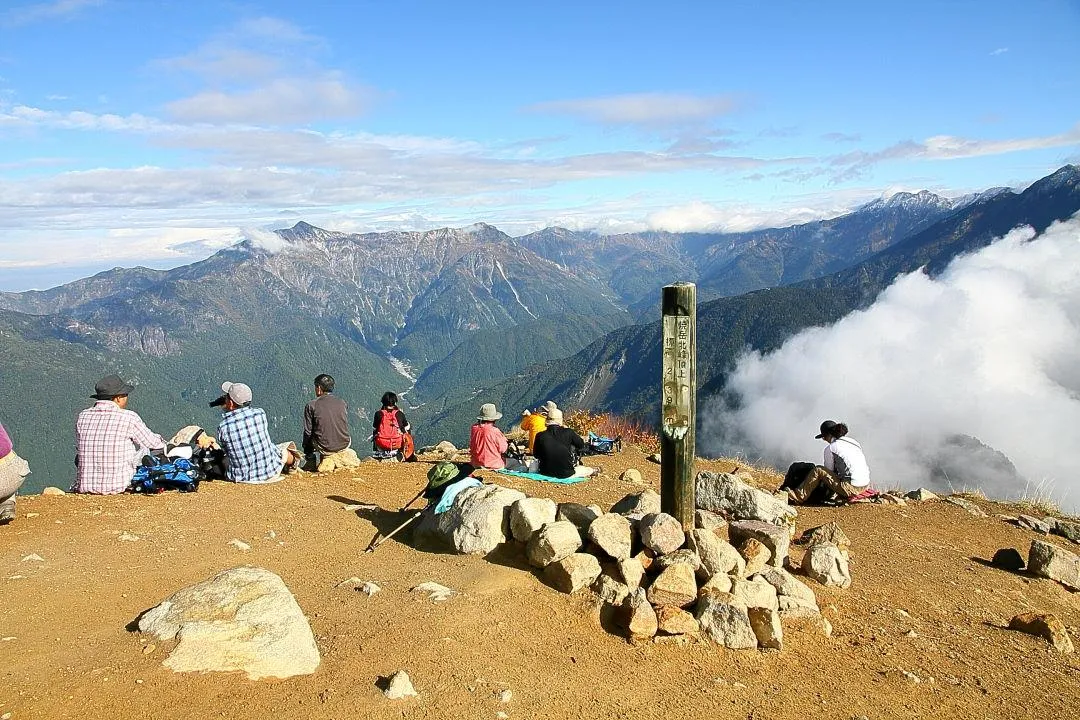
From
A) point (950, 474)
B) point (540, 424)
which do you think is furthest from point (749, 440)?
point (540, 424)

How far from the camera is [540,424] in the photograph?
1556 cm

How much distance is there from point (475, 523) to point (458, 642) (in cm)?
227

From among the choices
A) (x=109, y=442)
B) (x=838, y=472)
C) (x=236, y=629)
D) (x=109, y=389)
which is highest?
(x=109, y=389)

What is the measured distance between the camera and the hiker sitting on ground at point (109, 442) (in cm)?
1102

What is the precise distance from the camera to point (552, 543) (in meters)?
8.16

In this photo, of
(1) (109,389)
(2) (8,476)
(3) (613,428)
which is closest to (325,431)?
(1) (109,389)

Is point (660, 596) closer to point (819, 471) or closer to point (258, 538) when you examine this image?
point (258, 538)

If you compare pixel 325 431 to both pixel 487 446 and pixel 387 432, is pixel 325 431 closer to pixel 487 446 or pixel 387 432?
pixel 387 432

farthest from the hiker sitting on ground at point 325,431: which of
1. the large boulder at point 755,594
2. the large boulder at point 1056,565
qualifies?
the large boulder at point 1056,565

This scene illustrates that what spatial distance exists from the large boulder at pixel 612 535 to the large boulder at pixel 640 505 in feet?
3.50

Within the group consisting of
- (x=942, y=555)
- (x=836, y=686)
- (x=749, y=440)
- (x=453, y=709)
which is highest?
(x=453, y=709)

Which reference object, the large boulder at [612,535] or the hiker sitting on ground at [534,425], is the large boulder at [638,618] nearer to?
the large boulder at [612,535]

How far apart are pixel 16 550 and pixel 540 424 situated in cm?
951

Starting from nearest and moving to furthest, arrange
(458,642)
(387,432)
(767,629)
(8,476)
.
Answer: (458,642) < (767,629) < (8,476) < (387,432)
